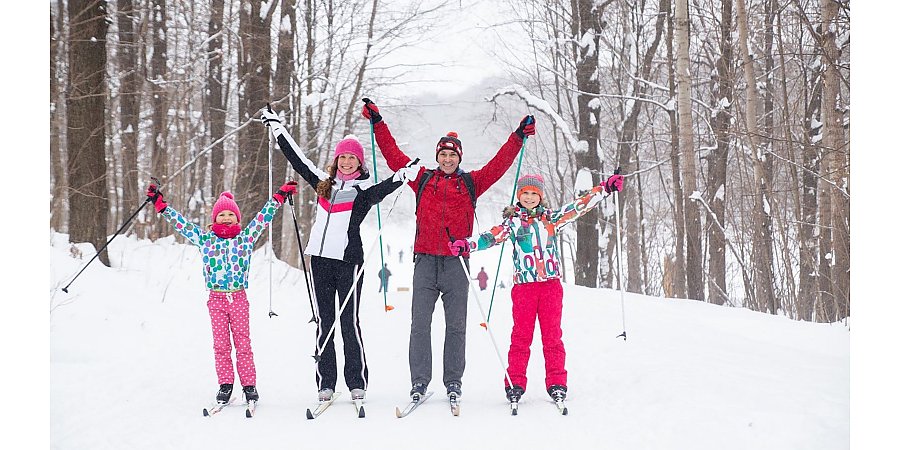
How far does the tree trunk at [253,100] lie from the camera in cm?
893

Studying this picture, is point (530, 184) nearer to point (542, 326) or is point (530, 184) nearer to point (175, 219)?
point (542, 326)

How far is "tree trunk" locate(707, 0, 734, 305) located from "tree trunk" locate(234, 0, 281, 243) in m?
6.17

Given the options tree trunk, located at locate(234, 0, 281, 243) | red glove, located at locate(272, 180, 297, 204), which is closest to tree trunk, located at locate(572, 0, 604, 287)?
tree trunk, located at locate(234, 0, 281, 243)

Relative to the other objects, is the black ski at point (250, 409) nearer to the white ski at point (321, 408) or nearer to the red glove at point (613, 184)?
the white ski at point (321, 408)

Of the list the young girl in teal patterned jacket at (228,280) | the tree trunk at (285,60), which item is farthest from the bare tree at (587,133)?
the young girl in teal patterned jacket at (228,280)

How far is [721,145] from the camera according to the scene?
11.9 m

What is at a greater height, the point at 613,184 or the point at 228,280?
the point at 613,184

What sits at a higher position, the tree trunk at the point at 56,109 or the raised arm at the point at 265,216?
the tree trunk at the point at 56,109

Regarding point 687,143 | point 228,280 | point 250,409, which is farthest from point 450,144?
point 687,143

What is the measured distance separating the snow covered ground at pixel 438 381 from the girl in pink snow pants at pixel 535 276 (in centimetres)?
23

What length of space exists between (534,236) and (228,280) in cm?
170

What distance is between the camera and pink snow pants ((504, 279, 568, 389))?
401 centimetres

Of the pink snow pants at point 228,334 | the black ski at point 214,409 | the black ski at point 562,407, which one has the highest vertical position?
the pink snow pants at point 228,334
